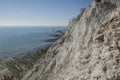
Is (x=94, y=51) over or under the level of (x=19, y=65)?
over

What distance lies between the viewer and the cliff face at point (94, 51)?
9.13 metres

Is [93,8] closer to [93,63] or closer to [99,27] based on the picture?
[99,27]

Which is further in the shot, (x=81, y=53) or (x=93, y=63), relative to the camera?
(x=81, y=53)

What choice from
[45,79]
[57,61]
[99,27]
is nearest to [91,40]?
[99,27]

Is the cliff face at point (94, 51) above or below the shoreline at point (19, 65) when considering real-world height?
above

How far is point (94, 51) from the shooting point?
34.5 feet

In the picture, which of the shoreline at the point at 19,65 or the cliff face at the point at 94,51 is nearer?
the cliff face at the point at 94,51

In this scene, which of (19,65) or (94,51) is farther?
(19,65)

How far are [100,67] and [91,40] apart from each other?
107 inches

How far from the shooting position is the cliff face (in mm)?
9132

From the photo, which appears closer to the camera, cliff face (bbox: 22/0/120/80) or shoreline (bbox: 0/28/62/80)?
cliff face (bbox: 22/0/120/80)

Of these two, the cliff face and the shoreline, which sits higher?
the cliff face

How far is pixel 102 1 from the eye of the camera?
13148 mm

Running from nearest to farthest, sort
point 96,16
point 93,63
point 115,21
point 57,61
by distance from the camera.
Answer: point 93,63 → point 115,21 → point 96,16 → point 57,61
